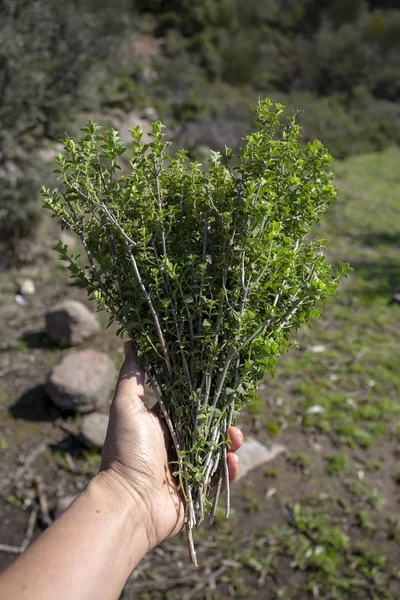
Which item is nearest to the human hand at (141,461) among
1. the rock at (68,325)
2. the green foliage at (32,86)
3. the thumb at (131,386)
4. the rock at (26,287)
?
the thumb at (131,386)

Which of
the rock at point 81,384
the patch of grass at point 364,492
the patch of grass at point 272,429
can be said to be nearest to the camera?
the patch of grass at point 364,492

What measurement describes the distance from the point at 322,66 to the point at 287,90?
1851 mm

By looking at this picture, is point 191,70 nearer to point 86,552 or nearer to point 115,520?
point 115,520

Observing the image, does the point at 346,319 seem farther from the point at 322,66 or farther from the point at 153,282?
the point at 322,66

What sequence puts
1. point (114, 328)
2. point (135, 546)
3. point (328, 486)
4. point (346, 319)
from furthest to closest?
1. point (346, 319)
2. point (114, 328)
3. point (328, 486)
4. point (135, 546)

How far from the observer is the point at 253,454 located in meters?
4.77

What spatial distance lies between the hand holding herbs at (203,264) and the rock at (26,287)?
5108mm

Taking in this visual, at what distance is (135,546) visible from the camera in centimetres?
193

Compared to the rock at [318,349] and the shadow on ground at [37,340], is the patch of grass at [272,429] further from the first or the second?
the shadow on ground at [37,340]

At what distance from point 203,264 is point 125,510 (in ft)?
3.10

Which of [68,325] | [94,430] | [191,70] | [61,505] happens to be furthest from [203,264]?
[191,70]

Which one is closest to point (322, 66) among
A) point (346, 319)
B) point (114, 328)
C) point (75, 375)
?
point (346, 319)

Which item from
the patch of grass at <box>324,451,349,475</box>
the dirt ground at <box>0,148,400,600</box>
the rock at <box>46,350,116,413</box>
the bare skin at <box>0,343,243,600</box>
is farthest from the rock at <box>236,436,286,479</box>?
the bare skin at <box>0,343,243,600</box>

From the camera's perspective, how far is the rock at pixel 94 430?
463 centimetres
